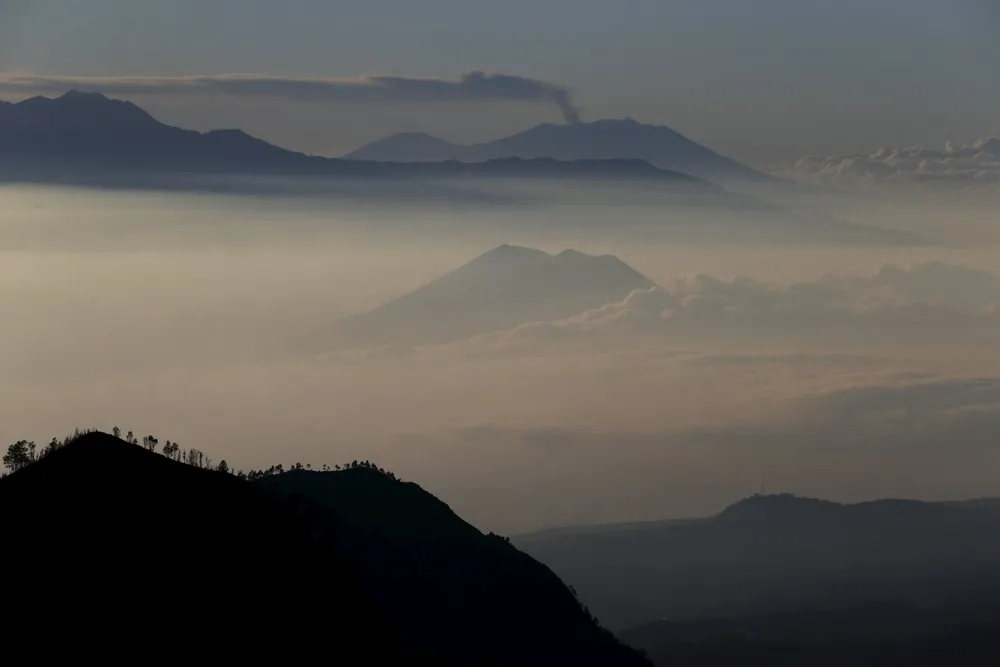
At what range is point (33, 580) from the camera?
198m

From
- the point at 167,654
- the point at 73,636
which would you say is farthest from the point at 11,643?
the point at 167,654

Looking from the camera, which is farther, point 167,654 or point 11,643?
point 167,654

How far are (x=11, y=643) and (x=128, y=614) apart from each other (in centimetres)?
1804

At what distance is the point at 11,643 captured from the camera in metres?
184

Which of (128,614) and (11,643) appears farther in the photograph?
(128,614)

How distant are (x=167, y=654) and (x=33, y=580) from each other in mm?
17689

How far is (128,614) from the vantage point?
19962cm

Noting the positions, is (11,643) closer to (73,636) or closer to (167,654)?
(73,636)

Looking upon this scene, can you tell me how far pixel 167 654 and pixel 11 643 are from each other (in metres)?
19.8

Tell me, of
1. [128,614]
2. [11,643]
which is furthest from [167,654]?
[11,643]

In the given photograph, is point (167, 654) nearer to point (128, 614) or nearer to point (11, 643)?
point (128, 614)

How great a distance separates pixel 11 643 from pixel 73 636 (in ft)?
23.6

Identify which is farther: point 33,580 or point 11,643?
point 33,580

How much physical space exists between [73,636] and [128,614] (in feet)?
37.7
